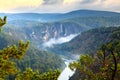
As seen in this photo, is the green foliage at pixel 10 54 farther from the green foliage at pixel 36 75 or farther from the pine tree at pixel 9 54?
the green foliage at pixel 36 75

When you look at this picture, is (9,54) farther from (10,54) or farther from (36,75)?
(36,75)

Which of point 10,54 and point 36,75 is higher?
point 10,54

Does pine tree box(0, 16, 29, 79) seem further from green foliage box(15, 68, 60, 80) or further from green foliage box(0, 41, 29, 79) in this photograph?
green foliage box(15, 68, 60, 80)

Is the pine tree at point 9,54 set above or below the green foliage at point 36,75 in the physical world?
above

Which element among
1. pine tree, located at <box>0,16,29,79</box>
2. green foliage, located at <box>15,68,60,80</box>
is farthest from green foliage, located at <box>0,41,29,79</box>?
green foliage, located at <box>15,68,60,80</box>

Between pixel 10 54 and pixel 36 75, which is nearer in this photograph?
pixel 36 75

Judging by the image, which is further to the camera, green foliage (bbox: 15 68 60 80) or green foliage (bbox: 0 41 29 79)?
green foliage (bbox: 0 41 29 79)

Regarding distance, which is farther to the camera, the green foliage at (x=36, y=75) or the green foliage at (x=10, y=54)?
the green foliage at (x=10, y=54)

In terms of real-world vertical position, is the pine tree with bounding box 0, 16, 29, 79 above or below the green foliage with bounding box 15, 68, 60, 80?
above

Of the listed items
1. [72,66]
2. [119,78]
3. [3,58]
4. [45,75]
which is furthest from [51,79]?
[72,66]

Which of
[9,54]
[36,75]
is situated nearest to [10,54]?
[9,54]

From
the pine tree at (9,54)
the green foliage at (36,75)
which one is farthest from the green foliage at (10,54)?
the green foliage at (36,75)
